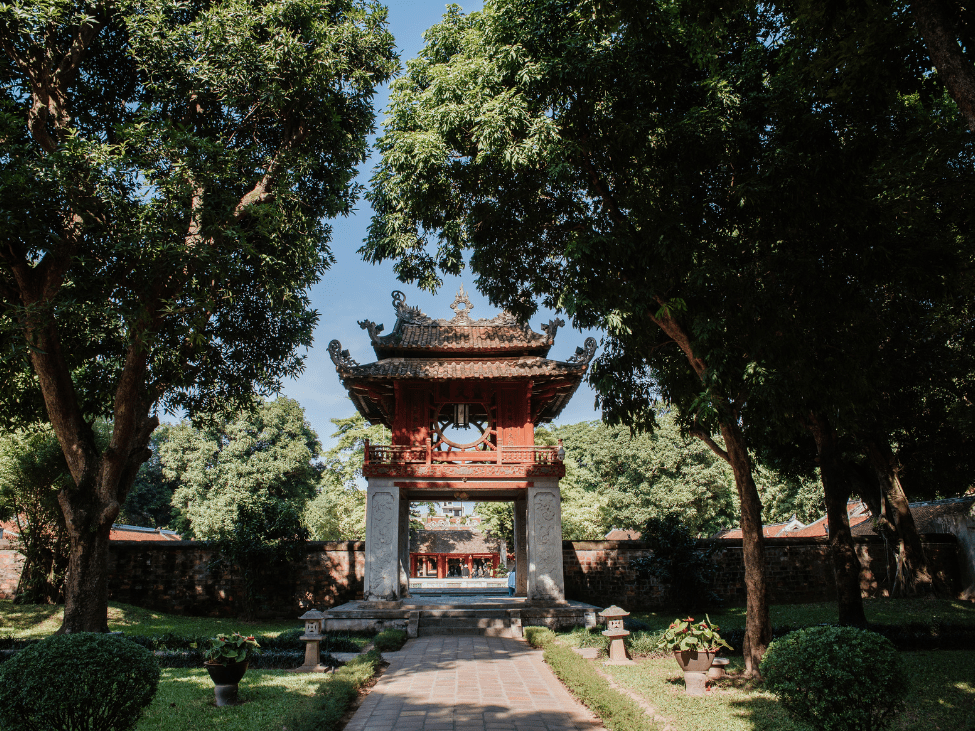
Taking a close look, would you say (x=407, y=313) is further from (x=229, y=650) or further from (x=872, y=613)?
(x=872, y=613)

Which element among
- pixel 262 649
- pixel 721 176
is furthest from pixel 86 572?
pixel 721 176

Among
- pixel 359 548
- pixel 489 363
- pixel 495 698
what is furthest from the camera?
pixel 359 548

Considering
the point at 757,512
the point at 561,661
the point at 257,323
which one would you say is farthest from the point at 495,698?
the point at 257,323

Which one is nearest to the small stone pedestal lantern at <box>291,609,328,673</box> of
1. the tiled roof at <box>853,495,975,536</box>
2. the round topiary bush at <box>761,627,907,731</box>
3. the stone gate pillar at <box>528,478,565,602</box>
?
the stone gate pillar at <box>528,478,565,602</box>

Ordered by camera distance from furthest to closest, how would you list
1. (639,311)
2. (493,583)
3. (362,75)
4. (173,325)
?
(493,583), (362,75), (173,325), (639,311)

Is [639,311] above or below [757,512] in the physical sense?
above

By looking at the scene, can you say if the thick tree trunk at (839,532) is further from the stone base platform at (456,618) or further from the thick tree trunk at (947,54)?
the thick tree trunk at (947,54)

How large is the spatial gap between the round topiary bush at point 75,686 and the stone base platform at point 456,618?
8339 millimetres

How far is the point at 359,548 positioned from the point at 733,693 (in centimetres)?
1161

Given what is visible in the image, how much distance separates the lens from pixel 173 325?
10078mm

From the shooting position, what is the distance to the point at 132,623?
1407 centimetres

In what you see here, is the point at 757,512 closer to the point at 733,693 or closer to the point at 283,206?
the point at 733,693

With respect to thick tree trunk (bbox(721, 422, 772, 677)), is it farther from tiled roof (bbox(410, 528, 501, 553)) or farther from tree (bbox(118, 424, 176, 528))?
tree (bbox(118, 424, 176, 528))

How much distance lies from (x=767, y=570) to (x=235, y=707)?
15.5 m
